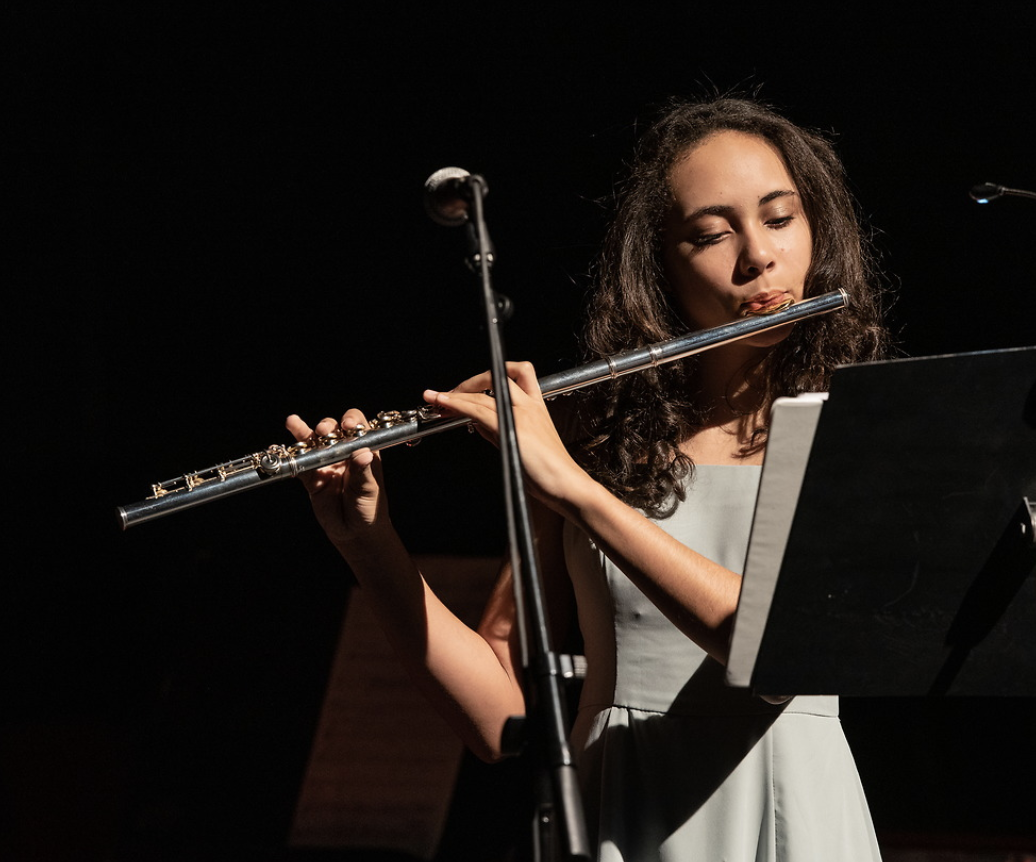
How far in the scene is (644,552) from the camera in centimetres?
121

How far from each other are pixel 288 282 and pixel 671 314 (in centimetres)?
144

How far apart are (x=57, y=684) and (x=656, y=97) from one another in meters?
2.05

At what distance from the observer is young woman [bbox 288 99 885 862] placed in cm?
128

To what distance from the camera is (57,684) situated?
8.52 ft

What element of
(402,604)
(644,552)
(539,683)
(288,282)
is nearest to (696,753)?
(644,552)

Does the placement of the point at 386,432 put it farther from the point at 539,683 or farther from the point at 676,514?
the point at 539,683

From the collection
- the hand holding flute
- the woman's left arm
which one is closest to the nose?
the woman's left arm

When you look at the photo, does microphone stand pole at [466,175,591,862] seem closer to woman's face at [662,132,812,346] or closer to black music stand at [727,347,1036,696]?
black music stand at [727,347,1036,696]

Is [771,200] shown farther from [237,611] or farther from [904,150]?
[237,611]

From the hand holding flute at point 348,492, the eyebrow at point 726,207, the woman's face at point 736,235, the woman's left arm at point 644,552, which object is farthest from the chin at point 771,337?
the hand holding flute at point 348,492

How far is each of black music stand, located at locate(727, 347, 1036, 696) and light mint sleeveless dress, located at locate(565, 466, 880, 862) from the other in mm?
338

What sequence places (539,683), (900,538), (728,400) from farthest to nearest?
(728,400) < (900,538) < (539,683)

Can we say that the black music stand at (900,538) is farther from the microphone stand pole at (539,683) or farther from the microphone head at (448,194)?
the microphone head at (448,194)

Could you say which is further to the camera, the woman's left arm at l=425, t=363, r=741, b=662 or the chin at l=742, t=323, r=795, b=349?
the chin at l=742, t=323, r=795, b=349
